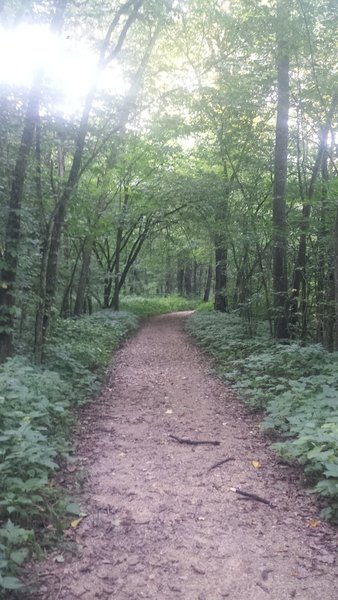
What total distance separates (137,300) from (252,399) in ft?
68.2

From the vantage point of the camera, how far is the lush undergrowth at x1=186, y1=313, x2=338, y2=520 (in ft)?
12.7

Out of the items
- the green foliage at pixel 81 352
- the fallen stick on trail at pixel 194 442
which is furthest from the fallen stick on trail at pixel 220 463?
the green foliage at pixel 81 352

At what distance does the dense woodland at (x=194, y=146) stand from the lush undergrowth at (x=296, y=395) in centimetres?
37

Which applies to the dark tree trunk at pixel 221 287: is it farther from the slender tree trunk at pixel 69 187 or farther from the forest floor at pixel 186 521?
the forest floor at pixel 186 521

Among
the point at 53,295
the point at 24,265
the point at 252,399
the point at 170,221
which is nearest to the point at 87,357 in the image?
the point at 53,295

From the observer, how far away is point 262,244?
37.9 feet

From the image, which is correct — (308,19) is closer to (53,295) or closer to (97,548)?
(53,295)

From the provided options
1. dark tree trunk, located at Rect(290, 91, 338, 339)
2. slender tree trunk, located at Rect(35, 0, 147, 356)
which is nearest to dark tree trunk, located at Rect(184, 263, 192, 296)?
dark tree trunk, located at Rect(290, 91, 338, 339)

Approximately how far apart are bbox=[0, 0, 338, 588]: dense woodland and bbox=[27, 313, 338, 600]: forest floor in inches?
23.1

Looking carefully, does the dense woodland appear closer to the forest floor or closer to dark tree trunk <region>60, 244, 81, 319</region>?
dark tree trunk <region>60, 244, 81, 319</region>

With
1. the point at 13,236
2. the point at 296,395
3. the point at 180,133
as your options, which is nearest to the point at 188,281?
the point at 180,133

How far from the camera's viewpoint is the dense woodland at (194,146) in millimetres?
7020

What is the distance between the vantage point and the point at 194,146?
17.2 m

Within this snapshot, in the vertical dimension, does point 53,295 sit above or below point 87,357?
above
